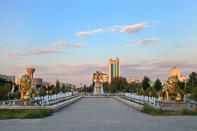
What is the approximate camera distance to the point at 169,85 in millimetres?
19016

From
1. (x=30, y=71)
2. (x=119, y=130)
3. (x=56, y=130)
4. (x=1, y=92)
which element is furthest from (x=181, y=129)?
(x=30, y=71)

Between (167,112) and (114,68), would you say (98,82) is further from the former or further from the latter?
(114,68)

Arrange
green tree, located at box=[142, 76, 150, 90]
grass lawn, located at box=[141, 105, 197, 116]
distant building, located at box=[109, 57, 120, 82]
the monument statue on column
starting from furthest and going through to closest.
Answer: distant building, located at box=[109, 57, 120, 82]
green tree, located at box=[142, 76, 150, 90]
the monument statue on column
grass lawn, located at box=[141, 105, 197, 116]

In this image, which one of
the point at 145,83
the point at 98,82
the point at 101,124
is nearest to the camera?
the point at 101,124

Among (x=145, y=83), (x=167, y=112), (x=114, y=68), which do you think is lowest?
(x=167, y=112)

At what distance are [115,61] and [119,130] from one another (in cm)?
17517

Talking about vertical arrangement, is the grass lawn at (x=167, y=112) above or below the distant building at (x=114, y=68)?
below

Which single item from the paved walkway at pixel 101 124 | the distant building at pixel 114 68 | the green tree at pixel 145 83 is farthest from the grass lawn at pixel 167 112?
the distant building at pixel 114 68

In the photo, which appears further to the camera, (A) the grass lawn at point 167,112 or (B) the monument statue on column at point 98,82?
(B) the monument statue on column at point 98,82

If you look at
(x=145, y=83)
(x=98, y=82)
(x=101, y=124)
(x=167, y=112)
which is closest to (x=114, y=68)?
(x=145, y=83)

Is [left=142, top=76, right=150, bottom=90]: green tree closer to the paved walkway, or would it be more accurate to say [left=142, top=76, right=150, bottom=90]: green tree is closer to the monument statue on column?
the monument statue on column

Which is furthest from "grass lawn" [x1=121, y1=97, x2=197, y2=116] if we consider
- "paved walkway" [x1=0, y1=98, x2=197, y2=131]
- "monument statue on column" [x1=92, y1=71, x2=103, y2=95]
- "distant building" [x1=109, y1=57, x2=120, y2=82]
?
"distant building" [x1=109, y1=57, x2=120, y2=82]

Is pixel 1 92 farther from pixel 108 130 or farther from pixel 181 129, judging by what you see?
pixel 181 129

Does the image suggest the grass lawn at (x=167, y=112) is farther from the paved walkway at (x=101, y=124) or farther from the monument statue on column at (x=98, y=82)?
the monument statue on column at (x=98, y=82)
